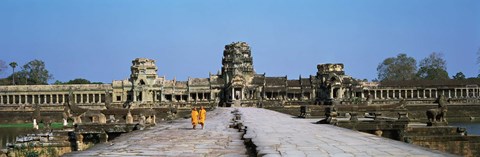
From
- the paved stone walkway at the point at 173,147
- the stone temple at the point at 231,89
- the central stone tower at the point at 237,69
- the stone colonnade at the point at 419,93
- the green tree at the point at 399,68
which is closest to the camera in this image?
the paved stone walkway at the point at 173,147

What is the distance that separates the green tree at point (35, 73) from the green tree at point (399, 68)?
220 ft

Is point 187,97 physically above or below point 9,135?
above

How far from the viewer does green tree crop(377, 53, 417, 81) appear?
5221 inches

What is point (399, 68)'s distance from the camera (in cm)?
13325

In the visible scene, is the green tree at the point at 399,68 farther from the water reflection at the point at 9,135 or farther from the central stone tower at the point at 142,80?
the water reflection at the point at 9,135

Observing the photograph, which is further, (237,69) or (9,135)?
(237,69)

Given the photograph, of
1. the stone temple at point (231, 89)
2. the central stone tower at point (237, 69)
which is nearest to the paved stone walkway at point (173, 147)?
the central stone tower at point (237, 69)

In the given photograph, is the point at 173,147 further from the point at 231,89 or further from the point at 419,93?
the point at 419,93

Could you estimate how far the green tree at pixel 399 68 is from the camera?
435ft

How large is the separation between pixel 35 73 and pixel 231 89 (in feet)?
178

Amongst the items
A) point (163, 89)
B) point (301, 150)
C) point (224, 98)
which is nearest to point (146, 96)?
point (163, 89)

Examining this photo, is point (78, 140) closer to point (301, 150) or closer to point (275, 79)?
point (301, 150)

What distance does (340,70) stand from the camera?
102 m

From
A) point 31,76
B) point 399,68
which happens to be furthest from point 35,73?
point 399,68
